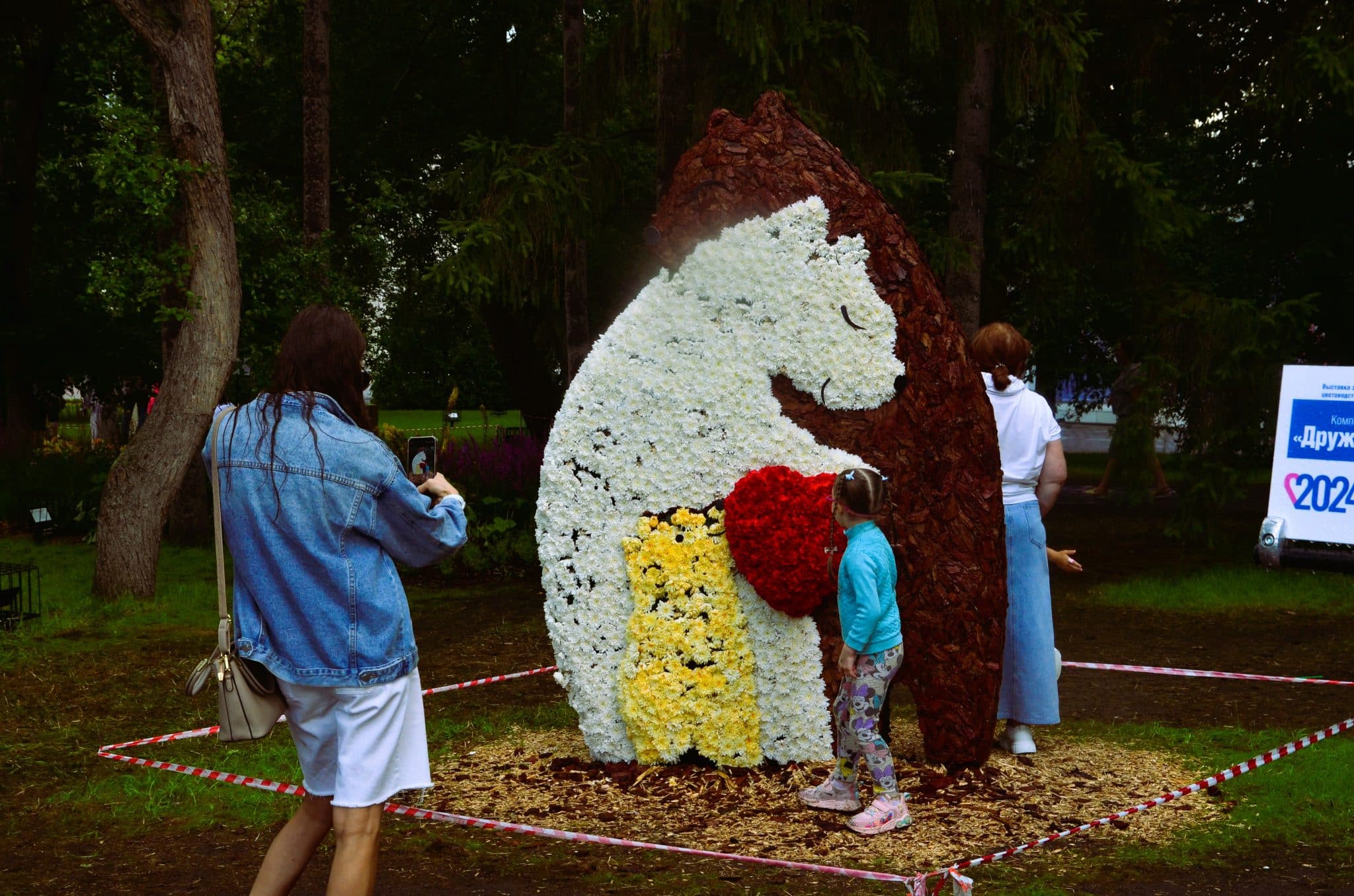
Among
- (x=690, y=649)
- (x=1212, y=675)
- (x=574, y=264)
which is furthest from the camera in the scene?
(x=574, y=264)

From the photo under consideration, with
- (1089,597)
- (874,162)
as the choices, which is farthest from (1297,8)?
(1089,597)

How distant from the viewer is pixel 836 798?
5.54m

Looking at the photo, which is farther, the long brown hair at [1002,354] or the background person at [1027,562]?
the long brown hair at [1002,354]

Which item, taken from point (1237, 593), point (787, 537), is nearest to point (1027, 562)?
point (787, 537)

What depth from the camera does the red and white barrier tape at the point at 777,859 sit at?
4.38 meters

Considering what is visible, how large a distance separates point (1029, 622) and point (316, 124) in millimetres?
10635

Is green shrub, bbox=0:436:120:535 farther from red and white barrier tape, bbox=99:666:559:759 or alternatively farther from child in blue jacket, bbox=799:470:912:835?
child in blue jacket, bbox=799:470:912:835

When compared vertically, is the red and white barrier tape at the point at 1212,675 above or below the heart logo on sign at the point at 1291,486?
below

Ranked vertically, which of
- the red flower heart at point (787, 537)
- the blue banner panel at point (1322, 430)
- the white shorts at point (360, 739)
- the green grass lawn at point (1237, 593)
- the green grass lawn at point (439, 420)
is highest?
the blue banner panel at point (1322, 430)

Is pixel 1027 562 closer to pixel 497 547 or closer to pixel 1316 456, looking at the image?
pixel 1316 456

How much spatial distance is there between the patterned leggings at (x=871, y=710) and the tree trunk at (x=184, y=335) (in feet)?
25.7

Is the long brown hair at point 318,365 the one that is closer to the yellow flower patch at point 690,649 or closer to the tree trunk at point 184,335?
the yellow flower patch at point 690,649

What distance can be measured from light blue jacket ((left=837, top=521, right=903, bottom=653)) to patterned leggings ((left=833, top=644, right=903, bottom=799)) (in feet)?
0.21

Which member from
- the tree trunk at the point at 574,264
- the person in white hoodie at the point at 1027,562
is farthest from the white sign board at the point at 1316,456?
the tree trunk at the point at 574,264
